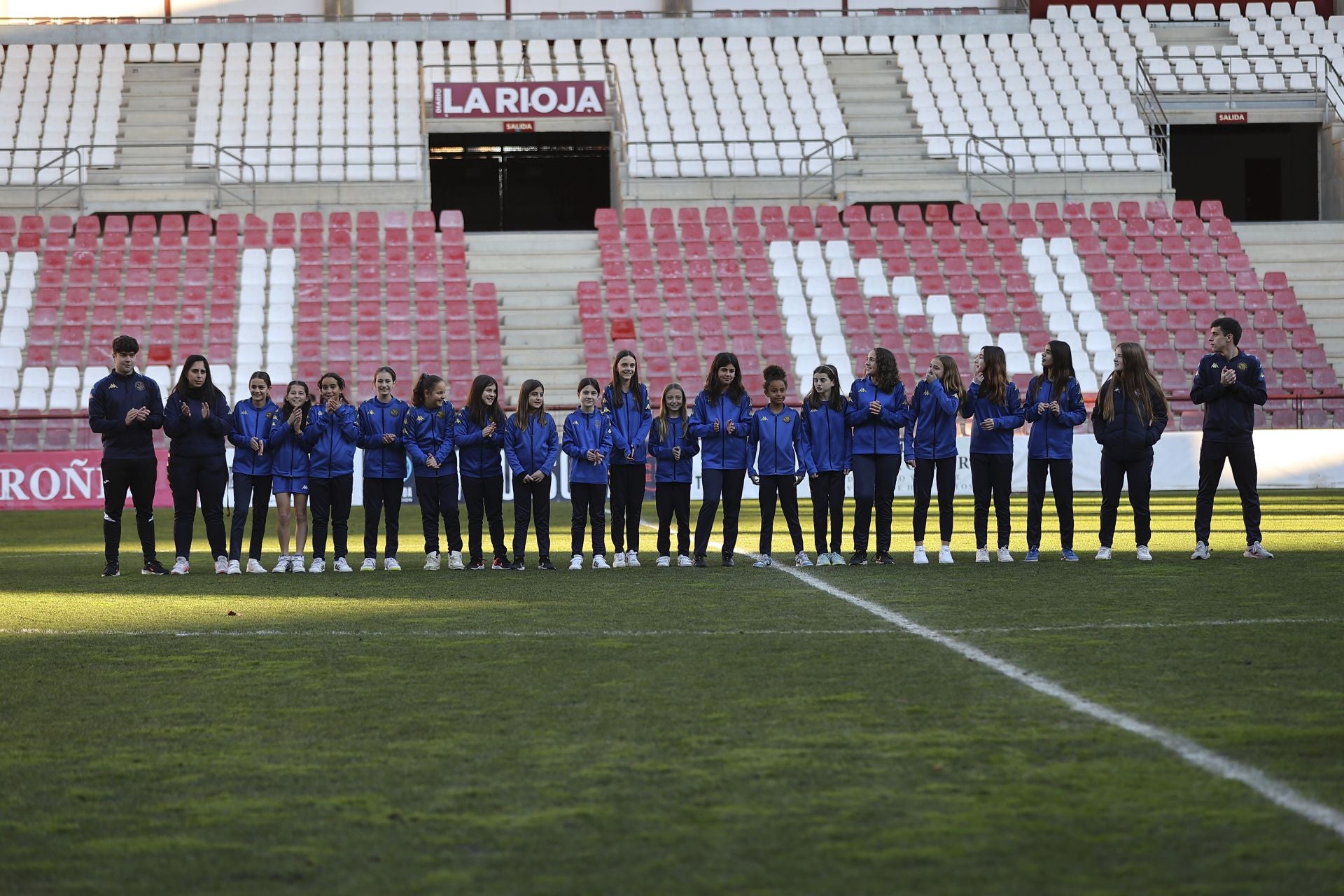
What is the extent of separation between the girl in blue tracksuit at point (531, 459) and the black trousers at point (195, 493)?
2322 millimetres

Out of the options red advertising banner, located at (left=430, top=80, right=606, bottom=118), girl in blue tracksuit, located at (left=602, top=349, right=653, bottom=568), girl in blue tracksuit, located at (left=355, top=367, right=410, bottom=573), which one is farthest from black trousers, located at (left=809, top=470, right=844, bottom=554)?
red advertising banner, located at (left=430, top=80, right=606, bottom=118)

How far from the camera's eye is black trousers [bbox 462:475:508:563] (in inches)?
513

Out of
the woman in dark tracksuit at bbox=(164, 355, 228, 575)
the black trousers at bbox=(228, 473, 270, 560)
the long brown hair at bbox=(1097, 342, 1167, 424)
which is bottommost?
the black trousers at bbox=(228, 473, 270, 560)

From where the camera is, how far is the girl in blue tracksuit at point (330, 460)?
13.0 metres

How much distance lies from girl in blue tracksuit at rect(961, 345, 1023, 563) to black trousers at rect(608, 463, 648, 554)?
8.90 ft

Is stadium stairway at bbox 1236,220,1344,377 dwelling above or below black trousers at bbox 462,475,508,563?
above

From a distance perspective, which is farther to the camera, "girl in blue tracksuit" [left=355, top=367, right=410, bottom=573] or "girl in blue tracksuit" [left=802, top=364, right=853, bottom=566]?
"girl in blue tracksuit" [left=355, top=367, right=410, bottom=573]

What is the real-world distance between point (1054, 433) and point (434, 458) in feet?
16.5

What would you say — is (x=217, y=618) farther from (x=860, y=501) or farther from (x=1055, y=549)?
(x=1055, y=549)

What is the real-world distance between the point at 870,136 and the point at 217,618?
26.6 meters

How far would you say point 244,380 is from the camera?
27.7 m

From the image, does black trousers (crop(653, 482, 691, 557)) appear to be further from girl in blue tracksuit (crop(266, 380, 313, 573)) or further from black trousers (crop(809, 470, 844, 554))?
girl in blue tracksuit (crop(266, 380, 313, 573))

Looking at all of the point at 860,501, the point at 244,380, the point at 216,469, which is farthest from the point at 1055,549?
the point at 244,380

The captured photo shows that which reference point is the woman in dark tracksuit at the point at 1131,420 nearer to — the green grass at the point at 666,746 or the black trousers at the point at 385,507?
the green grass at the point at 666,746
